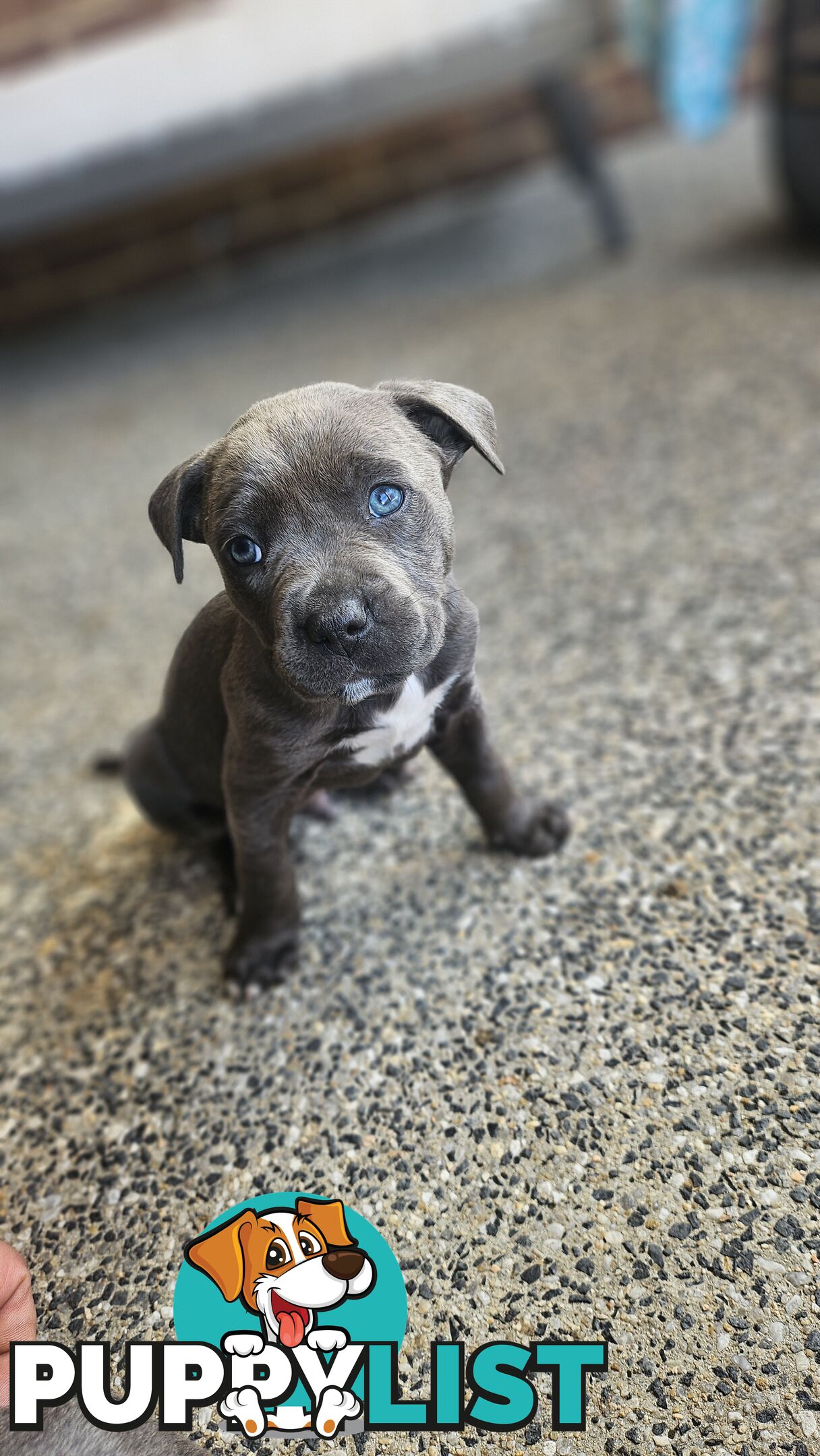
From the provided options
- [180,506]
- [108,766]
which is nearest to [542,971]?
[180,506]

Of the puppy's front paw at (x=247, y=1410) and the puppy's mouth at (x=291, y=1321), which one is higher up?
the puppy's mouth at (x=291, y=1321)

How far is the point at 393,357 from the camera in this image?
11.8 ft

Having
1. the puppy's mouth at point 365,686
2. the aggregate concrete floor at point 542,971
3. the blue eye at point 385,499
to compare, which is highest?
the blue eye at point 385,499

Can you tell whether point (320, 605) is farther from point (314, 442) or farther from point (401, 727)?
point (401, 727)

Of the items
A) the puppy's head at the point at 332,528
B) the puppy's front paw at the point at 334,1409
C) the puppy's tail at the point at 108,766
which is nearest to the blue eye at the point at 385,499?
the puppy's head at the point at 332,528

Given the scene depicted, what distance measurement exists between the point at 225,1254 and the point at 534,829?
2.40 feet

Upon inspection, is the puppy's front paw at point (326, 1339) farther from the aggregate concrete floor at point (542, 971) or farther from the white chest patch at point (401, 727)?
the white chest patch at point (401, 727)

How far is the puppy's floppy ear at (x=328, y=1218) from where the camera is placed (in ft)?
3.66

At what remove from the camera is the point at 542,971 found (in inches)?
54.6

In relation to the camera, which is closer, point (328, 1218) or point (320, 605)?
point (320, 605)

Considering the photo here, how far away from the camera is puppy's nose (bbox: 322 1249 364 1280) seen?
1.09 m

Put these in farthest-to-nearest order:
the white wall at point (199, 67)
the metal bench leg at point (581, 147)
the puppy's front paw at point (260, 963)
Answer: the metal bench leg at point (581, 147) → the white wall at point (199, 67) → the puppy's front paw at point (260, 963)

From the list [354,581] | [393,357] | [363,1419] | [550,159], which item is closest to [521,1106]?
[363,1419]

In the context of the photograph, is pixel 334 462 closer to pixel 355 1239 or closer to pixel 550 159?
pixel 355 1239
